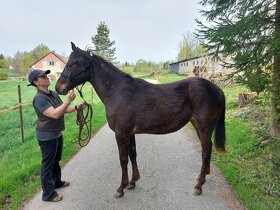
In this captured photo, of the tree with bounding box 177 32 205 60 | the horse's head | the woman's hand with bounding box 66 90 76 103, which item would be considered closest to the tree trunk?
the horse's head

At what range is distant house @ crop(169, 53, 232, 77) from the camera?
19.5m

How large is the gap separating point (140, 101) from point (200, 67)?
19806 millimetres

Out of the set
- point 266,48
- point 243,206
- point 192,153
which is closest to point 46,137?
point 243,206

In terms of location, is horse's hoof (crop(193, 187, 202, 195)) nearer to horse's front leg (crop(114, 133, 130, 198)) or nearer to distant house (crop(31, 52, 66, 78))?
horse's front leg (crop(114, 133, 130, 198))

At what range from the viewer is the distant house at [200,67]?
19.5 metres

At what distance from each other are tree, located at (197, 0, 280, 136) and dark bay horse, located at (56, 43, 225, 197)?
1.28 meters

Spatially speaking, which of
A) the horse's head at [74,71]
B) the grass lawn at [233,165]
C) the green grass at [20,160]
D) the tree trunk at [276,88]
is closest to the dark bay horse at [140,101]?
the horse's head at [74,71]

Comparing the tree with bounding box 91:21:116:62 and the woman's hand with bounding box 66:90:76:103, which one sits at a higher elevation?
the tree with bounding box 91:21:116:62

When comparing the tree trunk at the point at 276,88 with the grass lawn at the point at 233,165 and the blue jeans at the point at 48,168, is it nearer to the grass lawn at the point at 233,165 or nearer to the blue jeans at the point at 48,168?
the grass lawn at the point at 233,165

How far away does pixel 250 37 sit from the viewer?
4.94 meters

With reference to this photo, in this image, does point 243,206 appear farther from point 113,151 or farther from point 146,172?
point 113,151

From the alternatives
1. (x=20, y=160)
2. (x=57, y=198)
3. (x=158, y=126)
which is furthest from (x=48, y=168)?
(x=20, y=160)

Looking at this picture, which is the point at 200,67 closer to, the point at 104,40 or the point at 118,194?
the point at 118,194

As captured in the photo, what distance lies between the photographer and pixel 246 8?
5.21 m
